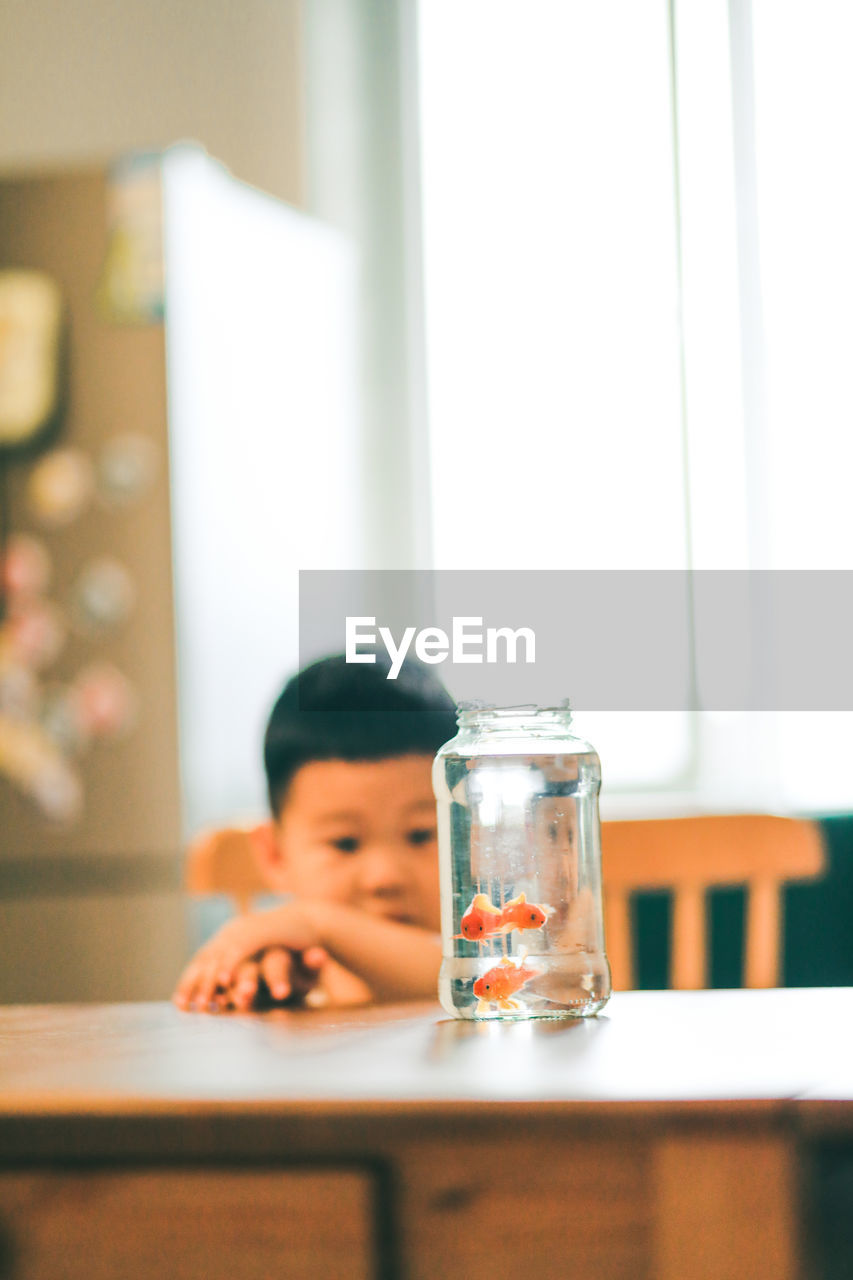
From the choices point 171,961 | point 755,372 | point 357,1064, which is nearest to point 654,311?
point 755,372

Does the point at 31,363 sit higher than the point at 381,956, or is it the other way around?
the point at 31,363

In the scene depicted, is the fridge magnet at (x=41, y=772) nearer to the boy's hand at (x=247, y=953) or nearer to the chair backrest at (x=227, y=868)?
the chair backrest at (x=227, y=868)

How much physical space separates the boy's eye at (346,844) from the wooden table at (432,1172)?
1.91 feet

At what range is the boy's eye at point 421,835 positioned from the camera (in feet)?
3.61

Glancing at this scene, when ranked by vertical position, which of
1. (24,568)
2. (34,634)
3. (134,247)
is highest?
(134,247)

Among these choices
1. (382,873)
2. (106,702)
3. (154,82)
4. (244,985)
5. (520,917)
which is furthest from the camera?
(154,82)

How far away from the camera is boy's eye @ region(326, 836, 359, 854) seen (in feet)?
3.66

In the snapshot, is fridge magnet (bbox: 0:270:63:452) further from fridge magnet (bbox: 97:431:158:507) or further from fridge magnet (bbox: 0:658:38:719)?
fridge magnet (bbox: 0:658:38:719)

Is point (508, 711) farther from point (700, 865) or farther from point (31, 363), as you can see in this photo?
point (31, 363)

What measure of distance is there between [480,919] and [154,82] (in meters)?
2.33

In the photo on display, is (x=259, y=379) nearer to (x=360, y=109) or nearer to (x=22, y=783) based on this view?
(x=360, y=109)

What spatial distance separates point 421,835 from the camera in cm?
111

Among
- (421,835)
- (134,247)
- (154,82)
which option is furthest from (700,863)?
(154,82)

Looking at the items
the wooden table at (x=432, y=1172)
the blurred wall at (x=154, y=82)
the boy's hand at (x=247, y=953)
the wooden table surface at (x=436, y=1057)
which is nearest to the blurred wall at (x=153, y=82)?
the blurred wall at (x=154, y=82)
